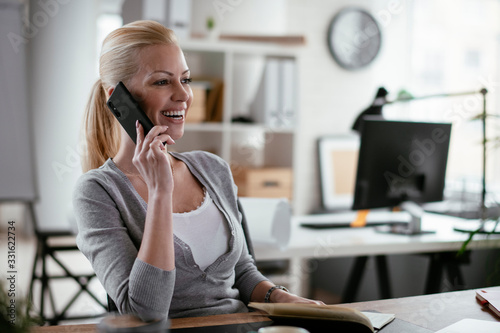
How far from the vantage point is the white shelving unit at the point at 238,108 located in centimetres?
300

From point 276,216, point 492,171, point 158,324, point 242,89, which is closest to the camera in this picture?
point 158,324

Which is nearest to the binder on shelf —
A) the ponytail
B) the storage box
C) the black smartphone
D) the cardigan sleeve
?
the storage box

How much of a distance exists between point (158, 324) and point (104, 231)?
1.70 feet

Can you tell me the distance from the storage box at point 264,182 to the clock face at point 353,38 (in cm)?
103

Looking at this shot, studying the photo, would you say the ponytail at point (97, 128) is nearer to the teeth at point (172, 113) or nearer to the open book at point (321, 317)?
the teeth at point (172, 113)

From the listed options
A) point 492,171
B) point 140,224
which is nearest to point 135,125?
point 140,224

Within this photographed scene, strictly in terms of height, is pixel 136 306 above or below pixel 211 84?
below

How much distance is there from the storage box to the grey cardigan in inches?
60.1

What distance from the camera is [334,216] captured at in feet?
9.04

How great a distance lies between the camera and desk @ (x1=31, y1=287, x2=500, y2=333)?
101 cm

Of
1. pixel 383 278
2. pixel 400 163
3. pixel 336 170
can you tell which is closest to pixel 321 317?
pixel 400 163

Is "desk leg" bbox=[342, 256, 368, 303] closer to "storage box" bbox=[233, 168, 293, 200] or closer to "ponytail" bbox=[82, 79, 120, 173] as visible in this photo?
"storage box" bbox=[233, 168, 293, 200]

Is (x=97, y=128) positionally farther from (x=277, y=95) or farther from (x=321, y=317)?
(x=277, y=95)

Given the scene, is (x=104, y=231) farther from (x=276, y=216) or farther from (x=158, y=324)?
(x=276, y=216)
